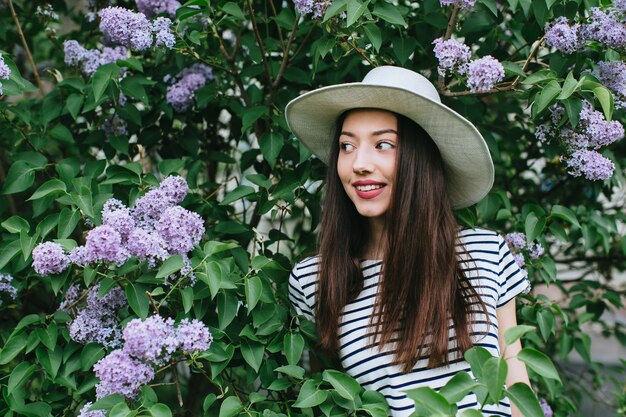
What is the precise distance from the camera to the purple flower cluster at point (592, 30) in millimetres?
1776

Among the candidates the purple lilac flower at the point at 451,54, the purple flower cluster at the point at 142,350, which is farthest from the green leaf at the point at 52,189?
the purple lilac flower at the point at 451,54

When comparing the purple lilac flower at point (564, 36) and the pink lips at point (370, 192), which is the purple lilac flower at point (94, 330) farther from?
the purple lilac flower at point (564, 36)

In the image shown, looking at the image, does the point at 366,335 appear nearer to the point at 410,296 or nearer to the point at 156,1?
the point at 410,296

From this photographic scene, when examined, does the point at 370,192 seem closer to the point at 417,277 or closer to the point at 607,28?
the point at 417,277

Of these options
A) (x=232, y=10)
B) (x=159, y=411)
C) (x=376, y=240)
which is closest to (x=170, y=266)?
(x=159, y=411)

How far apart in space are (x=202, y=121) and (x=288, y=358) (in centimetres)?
Answer: 96

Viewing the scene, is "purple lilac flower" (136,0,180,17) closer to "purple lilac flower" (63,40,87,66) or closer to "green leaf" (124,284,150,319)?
"purple lilac flower" (63,40,87,66)

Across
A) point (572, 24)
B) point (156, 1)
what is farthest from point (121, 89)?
point (572, 24)

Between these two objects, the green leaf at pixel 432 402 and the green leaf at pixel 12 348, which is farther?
the green leaf at pixel 12 348

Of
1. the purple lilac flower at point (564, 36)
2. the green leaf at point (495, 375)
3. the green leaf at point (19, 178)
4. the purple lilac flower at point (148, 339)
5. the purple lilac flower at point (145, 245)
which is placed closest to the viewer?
the green leaf at point (495, 375)

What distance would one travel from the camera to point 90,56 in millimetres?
2139

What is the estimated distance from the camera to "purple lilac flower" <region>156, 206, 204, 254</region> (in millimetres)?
1560

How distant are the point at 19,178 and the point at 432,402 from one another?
1218 millimetres

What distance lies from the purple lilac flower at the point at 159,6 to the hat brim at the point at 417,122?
1.56 feet
